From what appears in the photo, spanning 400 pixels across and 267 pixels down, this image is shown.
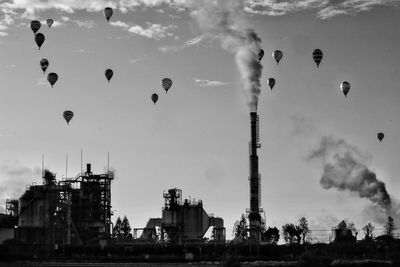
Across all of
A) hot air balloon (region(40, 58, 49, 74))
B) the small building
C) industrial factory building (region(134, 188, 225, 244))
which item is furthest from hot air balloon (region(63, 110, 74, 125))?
the small building

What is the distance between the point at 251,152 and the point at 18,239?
37.5 metres

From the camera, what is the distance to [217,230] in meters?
133

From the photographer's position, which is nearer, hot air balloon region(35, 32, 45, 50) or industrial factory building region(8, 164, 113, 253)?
hot air balloon region(35, 32, 45, 50)

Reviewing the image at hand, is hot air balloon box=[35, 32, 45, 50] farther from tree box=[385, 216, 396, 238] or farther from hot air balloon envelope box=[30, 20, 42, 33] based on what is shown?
tree box=[385, 216, 396, 238]

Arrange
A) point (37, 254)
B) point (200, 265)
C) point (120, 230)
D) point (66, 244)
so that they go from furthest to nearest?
point (120, 230) → point (66, 244) → point (37, 254) → point (200, 265)

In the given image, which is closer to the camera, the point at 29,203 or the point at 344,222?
the point at 29,203

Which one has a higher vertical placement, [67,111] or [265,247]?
[67,111]

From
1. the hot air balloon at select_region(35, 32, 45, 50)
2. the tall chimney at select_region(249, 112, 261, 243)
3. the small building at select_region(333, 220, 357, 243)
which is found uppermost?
the hot air balloon at select_region(35, 32, 45, 50)

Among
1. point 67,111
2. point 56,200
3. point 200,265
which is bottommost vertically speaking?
point 200,265

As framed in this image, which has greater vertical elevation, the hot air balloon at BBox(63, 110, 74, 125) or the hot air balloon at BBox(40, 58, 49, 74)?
the hot air balloon at BBox(40, 58, 49, 74)

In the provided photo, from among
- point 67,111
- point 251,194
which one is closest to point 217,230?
point 251,194

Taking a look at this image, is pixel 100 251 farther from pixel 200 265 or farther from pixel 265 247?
pixel 200 265

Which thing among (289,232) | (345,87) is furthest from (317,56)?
(289,232)

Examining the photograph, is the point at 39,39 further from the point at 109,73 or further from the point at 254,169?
the point at 254,169
